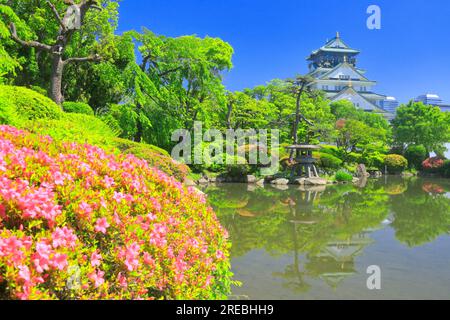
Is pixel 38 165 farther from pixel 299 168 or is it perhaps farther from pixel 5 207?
pixel 299 168

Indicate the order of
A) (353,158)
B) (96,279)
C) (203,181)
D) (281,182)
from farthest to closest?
(353,158), (203,181), (281,182), (96,279)

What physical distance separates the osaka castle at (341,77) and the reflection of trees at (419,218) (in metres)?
28.5

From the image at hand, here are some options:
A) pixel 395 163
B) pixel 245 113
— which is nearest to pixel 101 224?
pixel 245 113

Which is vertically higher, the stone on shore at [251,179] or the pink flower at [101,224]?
the pink flower at [101,224]

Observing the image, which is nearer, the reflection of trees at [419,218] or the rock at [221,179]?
the reflection of trees at [419,218]

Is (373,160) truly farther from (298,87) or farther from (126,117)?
(126,117)

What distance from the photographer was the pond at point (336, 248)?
4.28 metres

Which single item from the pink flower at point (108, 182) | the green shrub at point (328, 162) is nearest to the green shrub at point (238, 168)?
the green shrub at point (328, 162)

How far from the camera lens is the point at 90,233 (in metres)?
2.11

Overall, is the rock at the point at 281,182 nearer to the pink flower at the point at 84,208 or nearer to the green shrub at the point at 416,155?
the green shrub at the point at 416,155

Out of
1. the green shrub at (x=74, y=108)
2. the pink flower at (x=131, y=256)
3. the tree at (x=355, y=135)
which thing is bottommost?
the pink flower at (x=131, y=256)

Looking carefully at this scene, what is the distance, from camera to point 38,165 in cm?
236

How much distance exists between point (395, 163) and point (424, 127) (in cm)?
433
